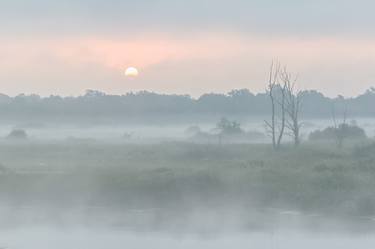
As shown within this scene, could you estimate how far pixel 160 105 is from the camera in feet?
417

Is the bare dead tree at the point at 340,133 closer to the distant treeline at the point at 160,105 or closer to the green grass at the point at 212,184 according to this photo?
the green grass at the point at 212,184

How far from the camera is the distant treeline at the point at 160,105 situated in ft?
388

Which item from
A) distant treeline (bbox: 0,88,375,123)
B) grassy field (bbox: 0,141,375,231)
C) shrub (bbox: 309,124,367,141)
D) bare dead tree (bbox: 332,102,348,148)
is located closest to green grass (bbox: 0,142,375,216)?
grassy field (bbox: 0,141,375,231)

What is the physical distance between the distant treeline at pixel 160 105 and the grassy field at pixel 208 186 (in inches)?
3245

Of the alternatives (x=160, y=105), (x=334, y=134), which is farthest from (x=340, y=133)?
(x=160, y=105)

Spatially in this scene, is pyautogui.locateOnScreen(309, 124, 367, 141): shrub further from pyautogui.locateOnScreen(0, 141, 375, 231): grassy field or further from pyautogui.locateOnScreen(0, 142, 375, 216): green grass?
A: pyautogui.locateOnScreen(0, 141, 375, 231): grassy field

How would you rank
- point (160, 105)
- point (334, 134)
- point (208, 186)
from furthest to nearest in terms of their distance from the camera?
point (160, 105) → point (334, 134) → point (208, 186)

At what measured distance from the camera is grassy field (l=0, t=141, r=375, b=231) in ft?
91.0

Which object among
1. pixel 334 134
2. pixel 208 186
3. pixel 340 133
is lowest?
pixel 208 186

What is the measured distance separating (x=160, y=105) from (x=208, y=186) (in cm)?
9740

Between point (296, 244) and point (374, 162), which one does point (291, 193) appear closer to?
point (374, 162)

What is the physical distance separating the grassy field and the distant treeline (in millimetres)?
82411

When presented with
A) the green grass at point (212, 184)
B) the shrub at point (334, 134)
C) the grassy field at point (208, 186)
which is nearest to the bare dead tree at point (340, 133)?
the shrub at point (334, 134)

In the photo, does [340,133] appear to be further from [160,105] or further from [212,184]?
[160,105]
